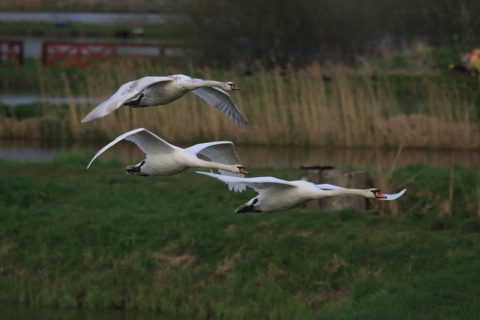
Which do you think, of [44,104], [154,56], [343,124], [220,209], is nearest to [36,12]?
[154,56]

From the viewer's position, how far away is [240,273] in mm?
17688

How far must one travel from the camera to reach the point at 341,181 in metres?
19.0

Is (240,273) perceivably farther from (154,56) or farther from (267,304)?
(154,56)

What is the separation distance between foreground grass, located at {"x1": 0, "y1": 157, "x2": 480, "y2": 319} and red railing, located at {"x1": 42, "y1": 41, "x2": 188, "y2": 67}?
80.8 ft

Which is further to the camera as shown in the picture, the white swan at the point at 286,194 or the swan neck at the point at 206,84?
the swan neck at the point at 206,84

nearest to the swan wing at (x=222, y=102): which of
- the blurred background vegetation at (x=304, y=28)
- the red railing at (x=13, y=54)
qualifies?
the blurred background vegetation at (x=304, y=28)

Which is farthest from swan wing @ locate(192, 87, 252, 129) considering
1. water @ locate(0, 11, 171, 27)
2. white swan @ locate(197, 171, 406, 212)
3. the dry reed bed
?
water @ locate(0, 11, 171, 27)

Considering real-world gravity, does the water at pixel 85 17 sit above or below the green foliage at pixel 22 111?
above

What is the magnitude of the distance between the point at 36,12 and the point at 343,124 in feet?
173

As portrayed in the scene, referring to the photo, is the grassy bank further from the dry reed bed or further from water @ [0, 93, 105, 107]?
water @ [0, 93, 105, 107]

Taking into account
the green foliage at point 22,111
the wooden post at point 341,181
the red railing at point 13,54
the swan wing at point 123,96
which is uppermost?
the red railing at point 13,54

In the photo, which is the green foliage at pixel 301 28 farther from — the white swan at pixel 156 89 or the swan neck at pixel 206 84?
the white swan at pixel 156 89

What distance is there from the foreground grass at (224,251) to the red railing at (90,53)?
24625 mm

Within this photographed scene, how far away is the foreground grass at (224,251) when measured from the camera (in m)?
17.1
